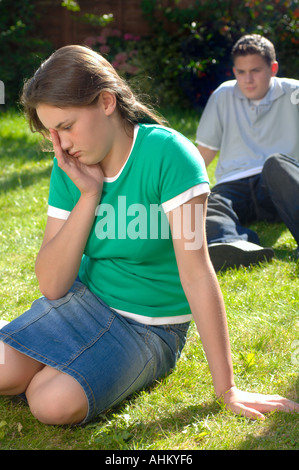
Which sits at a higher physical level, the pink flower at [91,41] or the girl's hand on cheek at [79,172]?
the girl's hand on cheek at [79,172]

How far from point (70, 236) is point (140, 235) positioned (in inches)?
9.4

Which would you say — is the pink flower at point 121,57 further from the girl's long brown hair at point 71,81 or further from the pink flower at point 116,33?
the girl's long brown hair at point 71,81

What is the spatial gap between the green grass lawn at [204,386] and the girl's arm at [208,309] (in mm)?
49

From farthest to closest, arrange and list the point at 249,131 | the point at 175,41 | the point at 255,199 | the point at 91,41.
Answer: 1. the point at 91,41
2. the point at 175,41
3. the point at 249,131
4. the point at 255,199

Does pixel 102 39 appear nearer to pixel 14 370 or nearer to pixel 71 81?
pixel 71 81

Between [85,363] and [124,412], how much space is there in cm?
24

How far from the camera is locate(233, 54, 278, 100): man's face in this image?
3904 mm

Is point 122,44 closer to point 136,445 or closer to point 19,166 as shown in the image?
point 19,166

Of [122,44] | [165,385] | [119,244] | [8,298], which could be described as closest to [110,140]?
[119,244]

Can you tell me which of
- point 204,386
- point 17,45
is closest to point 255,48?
point 204,386

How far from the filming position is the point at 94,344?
6.46ft

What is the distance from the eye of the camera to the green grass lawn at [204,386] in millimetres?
1842

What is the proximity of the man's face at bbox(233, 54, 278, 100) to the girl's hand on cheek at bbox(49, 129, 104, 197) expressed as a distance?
216 centimetres

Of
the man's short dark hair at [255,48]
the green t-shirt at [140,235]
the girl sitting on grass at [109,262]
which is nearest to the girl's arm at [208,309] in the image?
the girl sitting on grass at [109,262]
